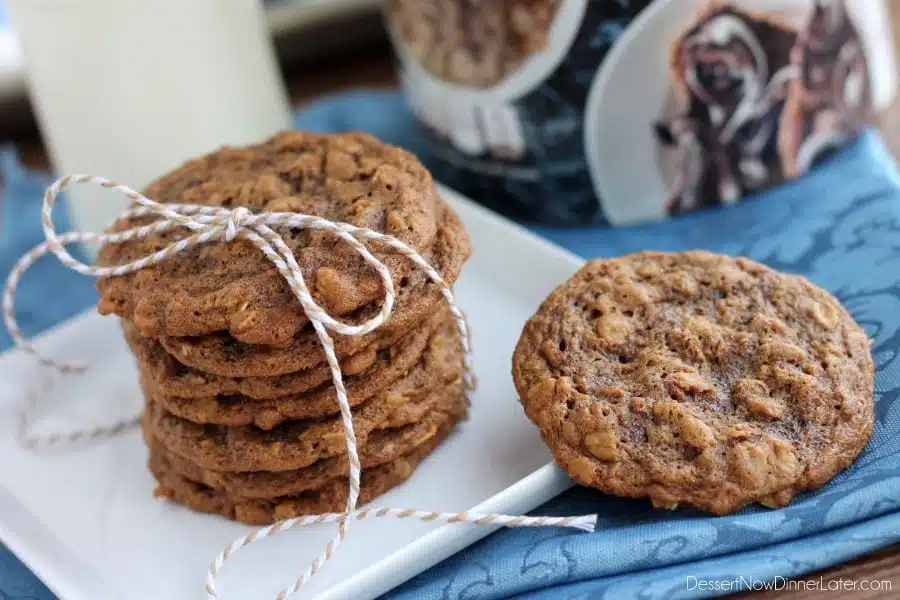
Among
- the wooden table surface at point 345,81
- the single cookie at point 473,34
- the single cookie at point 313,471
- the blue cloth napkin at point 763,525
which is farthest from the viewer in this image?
the wooden table surface at point 345,81

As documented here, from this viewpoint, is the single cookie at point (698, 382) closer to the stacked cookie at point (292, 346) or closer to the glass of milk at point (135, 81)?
the stacked cookie at point (292, 346)

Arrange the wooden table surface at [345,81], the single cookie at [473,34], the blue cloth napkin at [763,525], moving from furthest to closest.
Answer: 1. the wooden table surface at [345,81]
2. the single cookie at [473,34]
3. the blue cloth napkin at [763,525]

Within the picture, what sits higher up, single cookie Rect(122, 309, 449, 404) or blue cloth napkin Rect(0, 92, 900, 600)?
single cookie Rect(122, 309, 449, 404)

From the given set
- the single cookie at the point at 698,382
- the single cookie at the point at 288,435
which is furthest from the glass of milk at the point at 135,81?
the single cookie at the point at 698,382

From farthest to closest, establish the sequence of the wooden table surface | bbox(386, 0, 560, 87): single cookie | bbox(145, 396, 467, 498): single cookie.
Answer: the wooden table surface, bbox(386, 0, 560, 87): single cookie, bbox(145, 396, 467, 498): single cookie

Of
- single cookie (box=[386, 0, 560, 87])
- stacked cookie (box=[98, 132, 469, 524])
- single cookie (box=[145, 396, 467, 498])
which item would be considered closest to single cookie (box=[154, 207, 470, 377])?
stacked cookie (box=[98, 132, 469, 524])

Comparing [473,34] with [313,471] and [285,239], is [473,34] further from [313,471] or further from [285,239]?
[313,471]

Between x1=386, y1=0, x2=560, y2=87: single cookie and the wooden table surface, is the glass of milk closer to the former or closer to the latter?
x1=386, y1=0, x2=560, y2=87: single cookie

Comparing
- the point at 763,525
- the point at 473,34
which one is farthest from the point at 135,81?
the point at 763,525
